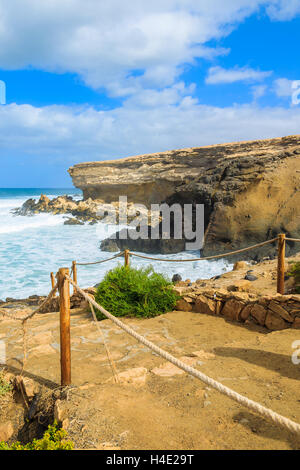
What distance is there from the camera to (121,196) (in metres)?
30.5

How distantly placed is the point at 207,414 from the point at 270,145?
873 inches

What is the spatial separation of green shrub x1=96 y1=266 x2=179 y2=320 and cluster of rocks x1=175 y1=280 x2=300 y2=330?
0.96 feet

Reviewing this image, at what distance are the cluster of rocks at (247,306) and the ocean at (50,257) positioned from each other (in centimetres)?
374

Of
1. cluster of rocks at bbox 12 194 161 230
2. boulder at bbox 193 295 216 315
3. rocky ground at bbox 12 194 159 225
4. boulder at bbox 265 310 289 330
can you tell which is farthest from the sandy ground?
rocky ground at bbox 12 194 159 225

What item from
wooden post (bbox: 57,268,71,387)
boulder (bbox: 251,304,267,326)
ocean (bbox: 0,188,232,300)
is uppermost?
wooden post (bbox: 57,268,71,387)

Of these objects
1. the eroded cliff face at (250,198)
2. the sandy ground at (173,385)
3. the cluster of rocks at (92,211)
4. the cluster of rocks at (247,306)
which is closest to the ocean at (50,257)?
the cluster of rocks at (92,211)

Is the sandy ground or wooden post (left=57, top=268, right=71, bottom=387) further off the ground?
wooden post (left=57, top=268, right=71, bottom=387)

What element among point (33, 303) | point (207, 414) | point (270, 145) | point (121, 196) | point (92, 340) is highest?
A: point (270, 145)

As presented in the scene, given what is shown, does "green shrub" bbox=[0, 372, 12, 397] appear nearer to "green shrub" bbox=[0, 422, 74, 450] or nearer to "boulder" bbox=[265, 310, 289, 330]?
"green shrub" bbox=[0, 422, 74, 450]

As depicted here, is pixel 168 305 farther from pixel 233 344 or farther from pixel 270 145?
A: pixel 270 145

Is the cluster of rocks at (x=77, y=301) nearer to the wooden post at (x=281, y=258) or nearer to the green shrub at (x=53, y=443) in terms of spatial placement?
the wooden post at (x=281, y=258)

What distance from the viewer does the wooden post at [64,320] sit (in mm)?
2992

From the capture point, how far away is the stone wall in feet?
15.0
